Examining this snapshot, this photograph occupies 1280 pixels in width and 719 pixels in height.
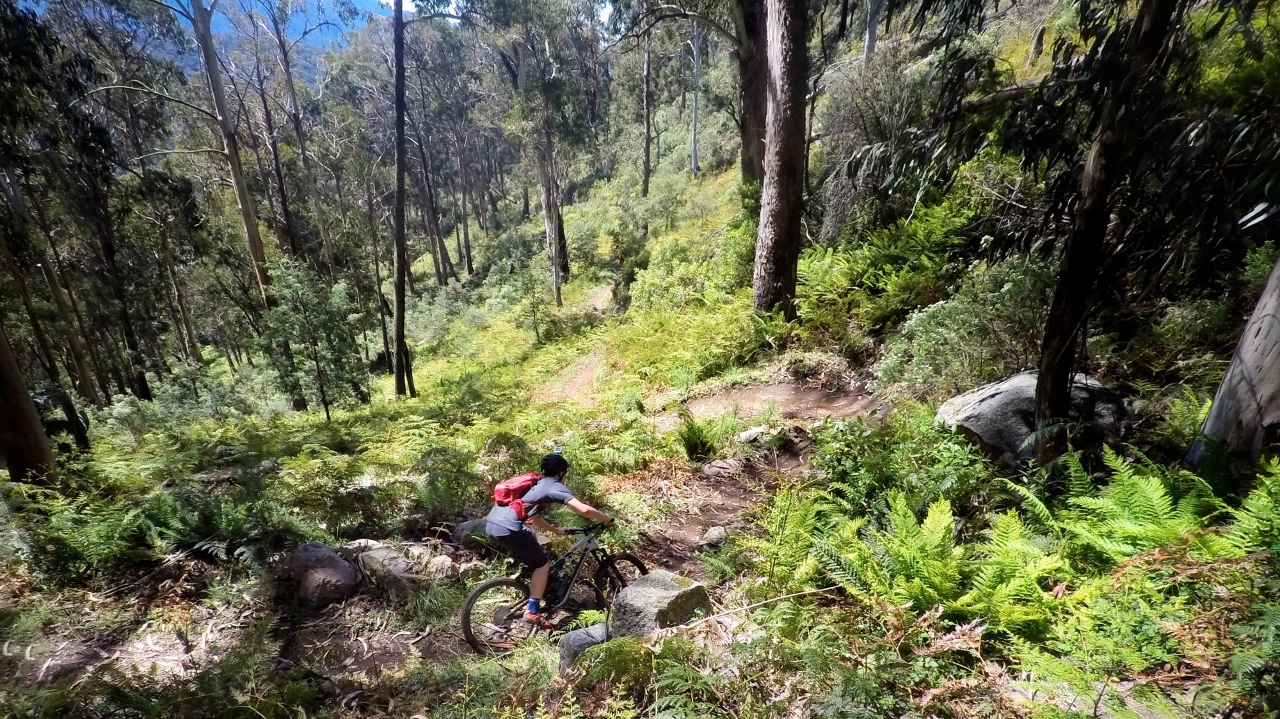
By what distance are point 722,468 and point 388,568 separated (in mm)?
3309

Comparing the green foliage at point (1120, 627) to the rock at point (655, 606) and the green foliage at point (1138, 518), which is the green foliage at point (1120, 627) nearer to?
the green foliage at point (1138, 518)

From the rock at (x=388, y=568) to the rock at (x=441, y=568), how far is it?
0.42 ft

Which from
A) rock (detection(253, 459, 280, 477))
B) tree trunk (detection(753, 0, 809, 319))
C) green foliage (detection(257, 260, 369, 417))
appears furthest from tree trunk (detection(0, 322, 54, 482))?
tree trunk (detection(753, 0, 809, 319))

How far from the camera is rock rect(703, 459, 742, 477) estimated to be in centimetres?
584

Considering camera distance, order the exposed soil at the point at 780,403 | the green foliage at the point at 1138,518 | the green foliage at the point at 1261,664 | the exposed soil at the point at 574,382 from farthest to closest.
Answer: the exposed soil at the point at 574,382
the exposed soil at the point at 780,403
the green foliage at the point at 1138,518
the green foliage at the point at 1261,664

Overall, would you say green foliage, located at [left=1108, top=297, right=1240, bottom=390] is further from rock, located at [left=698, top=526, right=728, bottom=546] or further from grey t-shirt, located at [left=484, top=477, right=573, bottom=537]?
grey t-shirt, located at [left=484, top=477, right=573, bottom=537]

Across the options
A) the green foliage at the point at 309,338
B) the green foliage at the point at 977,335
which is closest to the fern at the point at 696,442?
the green foliage at the point at 977,335

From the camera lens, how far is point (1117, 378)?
15.3ft

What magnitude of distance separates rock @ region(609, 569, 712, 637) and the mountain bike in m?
0.64

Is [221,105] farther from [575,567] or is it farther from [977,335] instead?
[977,335]

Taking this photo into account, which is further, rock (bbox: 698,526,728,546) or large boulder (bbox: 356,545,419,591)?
rock (bbox: 698,526,728,546)

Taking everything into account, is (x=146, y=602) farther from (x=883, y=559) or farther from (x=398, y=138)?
(x=398, y=138)

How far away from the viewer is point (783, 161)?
761cm

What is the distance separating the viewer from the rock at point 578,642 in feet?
10.2
